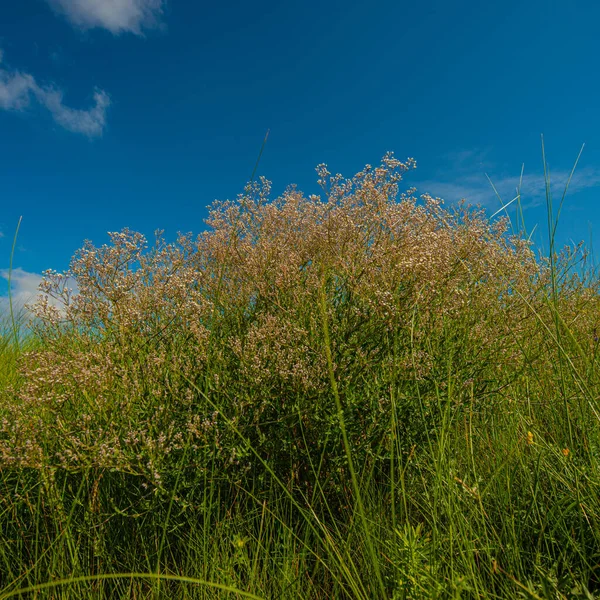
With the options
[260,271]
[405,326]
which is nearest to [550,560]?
[405,326]

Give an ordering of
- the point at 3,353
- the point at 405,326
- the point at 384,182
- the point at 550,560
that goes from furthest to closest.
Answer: the point at 3,353, the point at 384,182, the point at 405,326, the point at 550,560

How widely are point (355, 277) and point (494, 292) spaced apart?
1.36 m

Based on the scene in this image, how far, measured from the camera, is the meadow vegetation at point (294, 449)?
216 centimetres

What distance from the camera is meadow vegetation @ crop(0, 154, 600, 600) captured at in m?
2.16

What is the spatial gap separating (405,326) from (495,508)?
99 cm

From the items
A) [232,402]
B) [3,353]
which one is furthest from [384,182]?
[3,353]

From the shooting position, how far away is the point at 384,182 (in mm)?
4492

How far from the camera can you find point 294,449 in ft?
8.89

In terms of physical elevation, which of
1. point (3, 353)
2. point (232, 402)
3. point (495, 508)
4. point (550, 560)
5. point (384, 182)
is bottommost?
point (550, 560)

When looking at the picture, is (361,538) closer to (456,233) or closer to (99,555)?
(99,555)

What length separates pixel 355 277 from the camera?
10.5 ft

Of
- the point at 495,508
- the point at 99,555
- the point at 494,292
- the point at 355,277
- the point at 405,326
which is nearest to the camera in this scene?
the point at 495,508

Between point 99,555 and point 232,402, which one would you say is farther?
point 232,402

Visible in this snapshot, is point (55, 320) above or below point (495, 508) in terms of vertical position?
above
